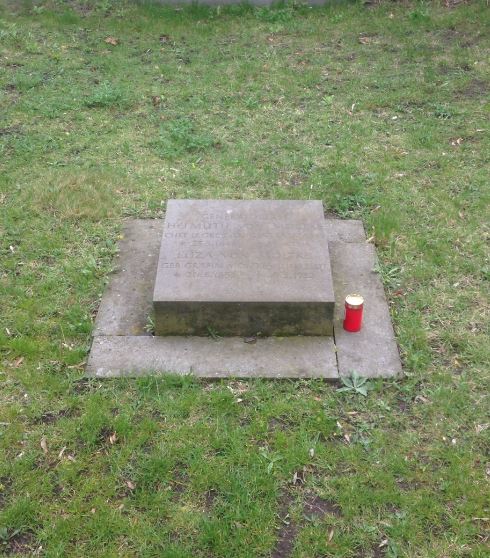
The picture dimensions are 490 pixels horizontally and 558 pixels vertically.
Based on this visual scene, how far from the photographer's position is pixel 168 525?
2.99 meters

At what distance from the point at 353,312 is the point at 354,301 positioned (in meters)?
0.07

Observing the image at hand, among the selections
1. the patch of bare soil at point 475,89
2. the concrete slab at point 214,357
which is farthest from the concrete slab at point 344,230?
the patch of bare soil at point 475,89

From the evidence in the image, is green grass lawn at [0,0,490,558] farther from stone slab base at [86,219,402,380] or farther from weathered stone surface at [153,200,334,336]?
weathered stone surface at [153,200,334,336]

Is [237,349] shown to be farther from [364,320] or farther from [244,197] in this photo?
[244,197]

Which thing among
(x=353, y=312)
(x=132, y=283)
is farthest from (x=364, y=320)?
(x=132, y=283)

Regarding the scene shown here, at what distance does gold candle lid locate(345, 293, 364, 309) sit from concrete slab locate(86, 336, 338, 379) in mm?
242

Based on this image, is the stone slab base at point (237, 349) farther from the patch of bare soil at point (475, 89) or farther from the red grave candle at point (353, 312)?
the patch of bare soil at point (475, 89)

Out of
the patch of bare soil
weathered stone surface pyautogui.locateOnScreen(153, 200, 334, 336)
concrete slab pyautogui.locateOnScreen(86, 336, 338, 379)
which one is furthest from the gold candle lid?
the patch of bare soil

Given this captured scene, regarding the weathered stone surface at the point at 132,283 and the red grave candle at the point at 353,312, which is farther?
the weathered stone surface at the point at 132,283

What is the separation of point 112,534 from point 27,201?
10.2 feet

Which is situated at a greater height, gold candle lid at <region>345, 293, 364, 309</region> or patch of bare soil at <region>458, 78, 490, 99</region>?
gold candle lid at <region>345, 293, 364, 309</region>

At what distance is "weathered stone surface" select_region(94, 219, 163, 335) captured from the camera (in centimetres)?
406

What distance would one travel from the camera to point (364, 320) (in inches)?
160

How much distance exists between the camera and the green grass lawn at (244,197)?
3051 mm
